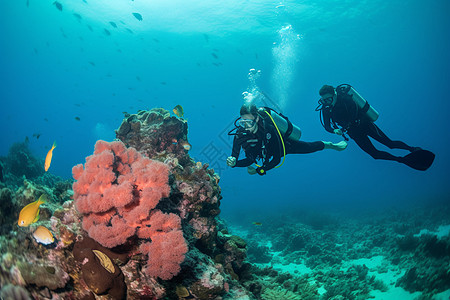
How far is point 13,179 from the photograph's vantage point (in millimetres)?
13680

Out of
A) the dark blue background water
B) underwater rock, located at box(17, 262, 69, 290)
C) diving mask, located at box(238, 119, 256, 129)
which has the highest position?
the dark blue background water

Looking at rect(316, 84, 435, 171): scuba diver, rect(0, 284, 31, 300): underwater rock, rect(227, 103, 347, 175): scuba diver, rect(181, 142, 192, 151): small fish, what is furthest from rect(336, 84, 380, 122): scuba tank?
rect(0, 284, 31, 300): underwater rock

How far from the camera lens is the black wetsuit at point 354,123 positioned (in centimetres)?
813

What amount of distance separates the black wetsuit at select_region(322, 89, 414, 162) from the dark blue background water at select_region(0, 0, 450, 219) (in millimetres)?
4935

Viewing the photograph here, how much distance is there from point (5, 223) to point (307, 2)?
3575 centimetres

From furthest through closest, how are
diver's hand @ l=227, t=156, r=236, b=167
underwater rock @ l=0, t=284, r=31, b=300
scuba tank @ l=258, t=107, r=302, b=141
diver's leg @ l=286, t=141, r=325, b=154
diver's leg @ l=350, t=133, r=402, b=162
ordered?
diver's leg @ l=350, t=133, r=402, b=162, diver's leg @ l=286, t=141, r=325, b=154, scuba tank @ l=258, t=107, r=302, b=141, diver's hand @ l=227, t=156, r=236, b=167, underwater rock @ l=0, t=284, r=31, b=300

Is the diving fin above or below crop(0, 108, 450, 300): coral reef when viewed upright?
above

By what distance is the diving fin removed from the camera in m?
6.95

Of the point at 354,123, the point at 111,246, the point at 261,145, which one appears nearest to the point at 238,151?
the point at 261,145

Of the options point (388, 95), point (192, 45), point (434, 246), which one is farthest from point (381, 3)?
point (388, 95)

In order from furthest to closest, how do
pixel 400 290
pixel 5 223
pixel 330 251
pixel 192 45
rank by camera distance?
1. pixel 192 45
2. pixel 330 251
3. pixel 400 290
4. pixel 5 223

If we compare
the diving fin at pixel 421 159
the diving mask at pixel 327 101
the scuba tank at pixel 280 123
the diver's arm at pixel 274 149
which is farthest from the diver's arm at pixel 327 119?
the diver's arm at pixel 274 149

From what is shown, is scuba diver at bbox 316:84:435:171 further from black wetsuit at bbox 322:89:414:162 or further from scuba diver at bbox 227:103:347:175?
scuba diver at bbox 227:103:347:175

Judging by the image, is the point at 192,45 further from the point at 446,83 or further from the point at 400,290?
the point at 446,83
